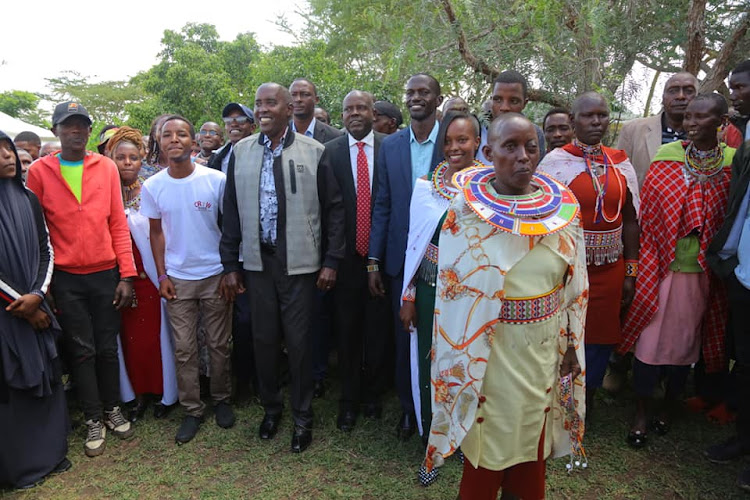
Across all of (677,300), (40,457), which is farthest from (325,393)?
(677,300)

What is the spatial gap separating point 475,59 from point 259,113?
4.05 m

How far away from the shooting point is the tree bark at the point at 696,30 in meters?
5.45

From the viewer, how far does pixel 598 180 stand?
10.6 feet

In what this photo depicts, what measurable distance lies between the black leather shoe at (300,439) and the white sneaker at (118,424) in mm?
1220

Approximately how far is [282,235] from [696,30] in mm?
5068

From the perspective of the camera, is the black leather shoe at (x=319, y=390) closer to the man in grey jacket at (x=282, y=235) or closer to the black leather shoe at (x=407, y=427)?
the man in grey jacket at (x=282, y=235)

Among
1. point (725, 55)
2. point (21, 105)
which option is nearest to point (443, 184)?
point (725, 55)

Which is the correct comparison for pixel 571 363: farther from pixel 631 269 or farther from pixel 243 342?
pixel 243 342

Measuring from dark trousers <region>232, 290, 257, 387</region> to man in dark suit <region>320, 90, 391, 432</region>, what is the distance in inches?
33.4

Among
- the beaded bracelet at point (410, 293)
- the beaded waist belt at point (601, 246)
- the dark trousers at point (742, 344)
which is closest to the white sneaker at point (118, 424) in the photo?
the beaded bracelet at point (410, 293)

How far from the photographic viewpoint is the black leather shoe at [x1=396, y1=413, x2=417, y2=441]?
3531 millimetres

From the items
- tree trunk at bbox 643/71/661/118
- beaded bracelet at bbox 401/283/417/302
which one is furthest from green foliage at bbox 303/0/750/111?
beaded bracelet at bbox 401/283/417/302

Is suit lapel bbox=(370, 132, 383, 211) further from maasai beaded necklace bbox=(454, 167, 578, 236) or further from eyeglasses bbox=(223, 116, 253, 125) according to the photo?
eyeglasses bbox=(223, 116, 253, 125)

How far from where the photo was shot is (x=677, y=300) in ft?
11.0
